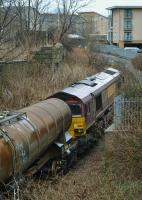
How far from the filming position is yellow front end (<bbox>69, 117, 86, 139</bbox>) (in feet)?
67.2

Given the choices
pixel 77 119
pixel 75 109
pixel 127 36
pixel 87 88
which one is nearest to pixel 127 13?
pixel 127 36

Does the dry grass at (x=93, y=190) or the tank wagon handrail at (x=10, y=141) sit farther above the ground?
the tank wagon handrail at (x=10, y=141)

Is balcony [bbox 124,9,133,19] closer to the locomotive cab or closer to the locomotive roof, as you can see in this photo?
the locomotive roof

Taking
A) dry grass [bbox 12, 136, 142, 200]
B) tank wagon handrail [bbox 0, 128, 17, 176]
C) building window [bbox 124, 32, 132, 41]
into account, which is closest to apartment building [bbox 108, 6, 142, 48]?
building window [bbox 124, 32, 132, 41]

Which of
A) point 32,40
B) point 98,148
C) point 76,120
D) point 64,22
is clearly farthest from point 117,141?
point 64,22

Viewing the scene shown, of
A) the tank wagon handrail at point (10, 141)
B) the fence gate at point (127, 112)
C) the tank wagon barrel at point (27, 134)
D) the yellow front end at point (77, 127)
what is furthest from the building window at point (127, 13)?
the tank wagon handrail at point (10, 141)

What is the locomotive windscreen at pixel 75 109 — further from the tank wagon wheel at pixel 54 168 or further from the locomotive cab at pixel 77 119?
the tank wagon wheel at pixel 54 168

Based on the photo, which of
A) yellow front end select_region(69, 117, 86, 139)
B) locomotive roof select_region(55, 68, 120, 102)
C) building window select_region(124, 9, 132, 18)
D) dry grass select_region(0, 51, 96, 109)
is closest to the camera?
yellow front end select_region(69, 117, 86, 139)

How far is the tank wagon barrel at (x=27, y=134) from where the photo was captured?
1191 cm

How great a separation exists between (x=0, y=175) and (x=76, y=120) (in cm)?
933

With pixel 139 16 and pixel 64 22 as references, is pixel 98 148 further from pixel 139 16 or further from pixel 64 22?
pixel 139 16

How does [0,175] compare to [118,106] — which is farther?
[118,106]

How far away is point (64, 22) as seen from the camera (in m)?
50.8

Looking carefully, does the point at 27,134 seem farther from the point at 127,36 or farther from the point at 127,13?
the point at 127,13
